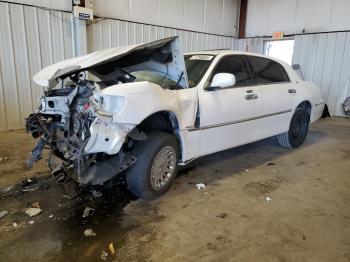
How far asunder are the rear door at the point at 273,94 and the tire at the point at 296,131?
23 centimetres

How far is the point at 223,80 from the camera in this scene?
312 centimetres

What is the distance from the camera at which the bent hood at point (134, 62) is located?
2.82 m

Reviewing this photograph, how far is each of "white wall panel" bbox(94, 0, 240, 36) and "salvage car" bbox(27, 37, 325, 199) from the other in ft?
14.2

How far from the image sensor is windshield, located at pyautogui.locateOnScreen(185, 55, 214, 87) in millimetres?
3316

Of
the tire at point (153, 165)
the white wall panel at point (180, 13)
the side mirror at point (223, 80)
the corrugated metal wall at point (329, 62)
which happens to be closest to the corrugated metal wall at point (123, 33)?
the white wall panel at point (180, 13)

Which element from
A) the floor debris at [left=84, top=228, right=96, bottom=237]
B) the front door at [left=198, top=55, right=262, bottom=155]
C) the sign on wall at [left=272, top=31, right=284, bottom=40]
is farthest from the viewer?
the sign on wall at [left=272, top=31, right=284, bottom=40]

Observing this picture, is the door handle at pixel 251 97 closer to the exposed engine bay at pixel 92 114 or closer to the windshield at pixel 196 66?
the windshield at pixel 196 66

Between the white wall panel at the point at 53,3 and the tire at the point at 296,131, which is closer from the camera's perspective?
the tire at the point at 296,131

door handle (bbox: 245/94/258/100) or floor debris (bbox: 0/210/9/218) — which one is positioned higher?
door handle (bbox: 245/94/258/100)

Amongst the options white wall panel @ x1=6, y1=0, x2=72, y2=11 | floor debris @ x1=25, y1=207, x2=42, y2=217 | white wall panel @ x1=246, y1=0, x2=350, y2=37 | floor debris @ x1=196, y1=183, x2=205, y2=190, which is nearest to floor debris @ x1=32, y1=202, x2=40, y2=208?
floor debris @ x1=25, y1=207, x2=42, y2=217

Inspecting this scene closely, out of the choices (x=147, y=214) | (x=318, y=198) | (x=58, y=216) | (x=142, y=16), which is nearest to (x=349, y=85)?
(x=142, y=16)

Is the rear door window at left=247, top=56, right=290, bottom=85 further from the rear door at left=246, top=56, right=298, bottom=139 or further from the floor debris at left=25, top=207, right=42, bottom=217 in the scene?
the floor debris at left=25, top=207, right=42, bottom=217

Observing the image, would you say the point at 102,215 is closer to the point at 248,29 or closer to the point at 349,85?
the point at 349,85

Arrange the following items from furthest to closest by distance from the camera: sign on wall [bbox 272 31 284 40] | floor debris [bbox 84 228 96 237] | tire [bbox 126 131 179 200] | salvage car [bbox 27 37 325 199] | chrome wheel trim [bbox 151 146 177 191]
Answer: sign on wall [bbox 272 31 284 40] < chrome wheel trim [bbox 151 146 177 191] < tire [bbox 126 131 179 200] < salvage car [bbox 27 37 325 199] < floor debris [bbox 84 228 96 237]
